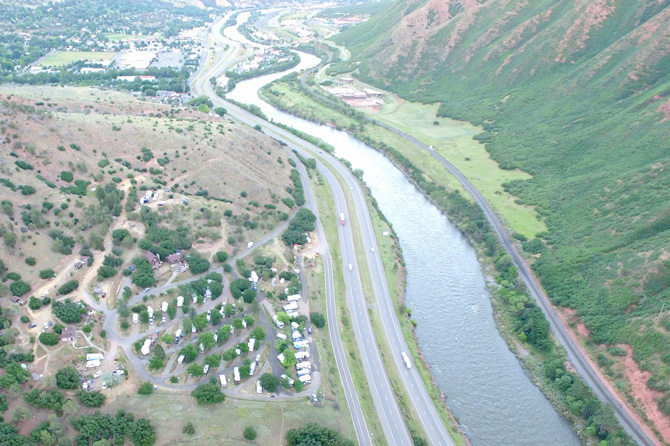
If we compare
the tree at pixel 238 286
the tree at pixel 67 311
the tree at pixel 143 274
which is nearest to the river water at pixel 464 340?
the tree at pixel 238 286

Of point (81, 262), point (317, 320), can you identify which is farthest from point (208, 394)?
point (81, 262)

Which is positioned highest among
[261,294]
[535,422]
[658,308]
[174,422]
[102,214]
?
[658,308]

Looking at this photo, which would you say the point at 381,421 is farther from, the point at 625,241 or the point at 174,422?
the point at 625,241

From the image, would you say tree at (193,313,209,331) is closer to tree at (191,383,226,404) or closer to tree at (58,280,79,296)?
tree at (191,383,226,404)

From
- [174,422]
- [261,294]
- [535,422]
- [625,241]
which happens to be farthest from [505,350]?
[174,422]

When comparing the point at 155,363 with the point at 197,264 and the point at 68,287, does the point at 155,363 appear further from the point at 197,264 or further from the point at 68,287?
the point at 197,264

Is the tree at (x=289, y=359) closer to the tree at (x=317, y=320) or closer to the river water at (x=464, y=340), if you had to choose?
the tree at (x=317, y=320)
